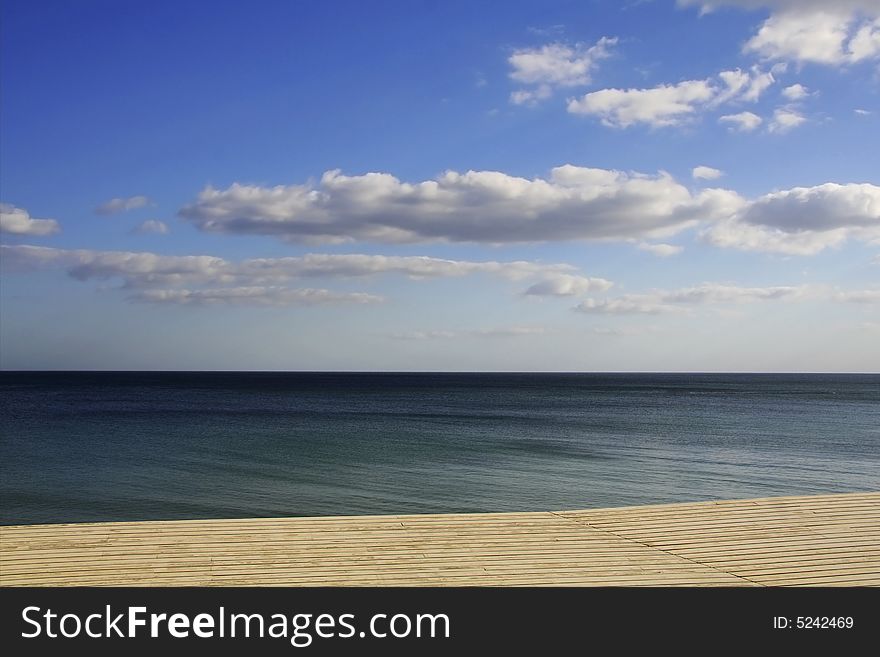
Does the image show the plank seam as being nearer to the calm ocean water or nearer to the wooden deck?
the wooden deck

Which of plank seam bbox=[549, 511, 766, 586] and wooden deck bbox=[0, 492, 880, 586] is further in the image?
plank seam bbox=[549, 511, 766, 586]

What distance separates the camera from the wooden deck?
7707 mm


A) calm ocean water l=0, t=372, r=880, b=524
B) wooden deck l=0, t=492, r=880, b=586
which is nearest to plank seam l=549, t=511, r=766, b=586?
wooden deck l=0, t=492, r=880, b=586

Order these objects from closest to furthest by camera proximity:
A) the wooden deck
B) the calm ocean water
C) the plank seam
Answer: the wooden deck → the plank seam → the calm ocean water

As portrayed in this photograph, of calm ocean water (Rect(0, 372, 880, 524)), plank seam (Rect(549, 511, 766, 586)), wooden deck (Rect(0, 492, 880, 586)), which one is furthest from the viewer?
calm ocean water (Rect(0, 372, 880, 524))

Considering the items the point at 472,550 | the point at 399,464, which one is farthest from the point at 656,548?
the point at 399,464

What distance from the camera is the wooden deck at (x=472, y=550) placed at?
7.71 metres

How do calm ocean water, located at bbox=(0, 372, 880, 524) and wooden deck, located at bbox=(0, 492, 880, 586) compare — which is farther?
calm ocean water, located at bbox=(0, 372, 880, 524)

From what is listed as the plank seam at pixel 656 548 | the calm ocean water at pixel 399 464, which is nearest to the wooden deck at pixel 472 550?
the plank seam at pixel 656 548

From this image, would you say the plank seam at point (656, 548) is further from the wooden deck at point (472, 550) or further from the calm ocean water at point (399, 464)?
the calm ocean water at point (399, 464)

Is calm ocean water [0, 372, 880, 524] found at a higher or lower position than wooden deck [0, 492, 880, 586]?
lower

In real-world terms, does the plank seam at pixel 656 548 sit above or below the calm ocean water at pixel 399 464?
above
